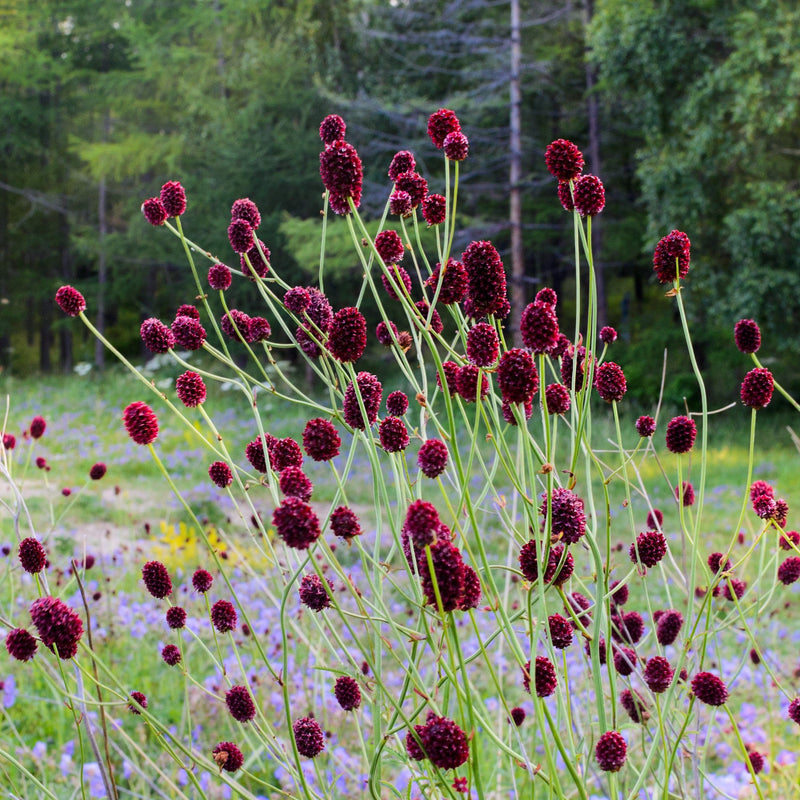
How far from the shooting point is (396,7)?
51.0 ft

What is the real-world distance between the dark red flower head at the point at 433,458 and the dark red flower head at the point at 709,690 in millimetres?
542

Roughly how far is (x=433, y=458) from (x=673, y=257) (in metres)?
0.51

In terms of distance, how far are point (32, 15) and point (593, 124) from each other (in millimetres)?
14343

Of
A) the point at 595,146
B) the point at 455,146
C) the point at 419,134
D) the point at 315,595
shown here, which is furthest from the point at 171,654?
the point at 595,146

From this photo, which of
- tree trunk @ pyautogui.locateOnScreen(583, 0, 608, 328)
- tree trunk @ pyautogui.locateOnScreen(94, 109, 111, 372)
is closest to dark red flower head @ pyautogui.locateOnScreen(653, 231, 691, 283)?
tree trunk @ pyautogui.locateOnScreen(583, 0, 608, 328)

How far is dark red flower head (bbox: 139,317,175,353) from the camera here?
120 cm

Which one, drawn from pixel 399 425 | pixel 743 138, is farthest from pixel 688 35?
pixel 399 425

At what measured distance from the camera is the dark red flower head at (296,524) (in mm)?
761

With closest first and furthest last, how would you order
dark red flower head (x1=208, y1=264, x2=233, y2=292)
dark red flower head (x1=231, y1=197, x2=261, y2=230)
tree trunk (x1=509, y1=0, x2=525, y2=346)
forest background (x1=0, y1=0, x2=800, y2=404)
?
dark red flower head (x1=231, y1=197, x2=261, y2=230) < dark red flower head (x1=208, y1=264, x2=233, y2=292) < forest background (x1=0, y1=0, x2=800, y2=404) < tree trunk (x1=509, y1=0, x2=525, y2=346)

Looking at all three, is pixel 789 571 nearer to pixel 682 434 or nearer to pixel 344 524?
pixel 682 434

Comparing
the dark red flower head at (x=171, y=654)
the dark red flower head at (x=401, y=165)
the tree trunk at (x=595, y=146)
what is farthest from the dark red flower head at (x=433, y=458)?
the tree trunk at (x=595, y=146)

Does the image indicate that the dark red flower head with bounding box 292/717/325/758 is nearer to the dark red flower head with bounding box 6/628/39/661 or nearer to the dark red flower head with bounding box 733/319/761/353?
the dark red flower head with bounding box 6/628/39/661

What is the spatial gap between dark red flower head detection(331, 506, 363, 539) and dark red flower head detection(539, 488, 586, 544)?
0.74 feet

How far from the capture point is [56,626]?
3.08 ft
